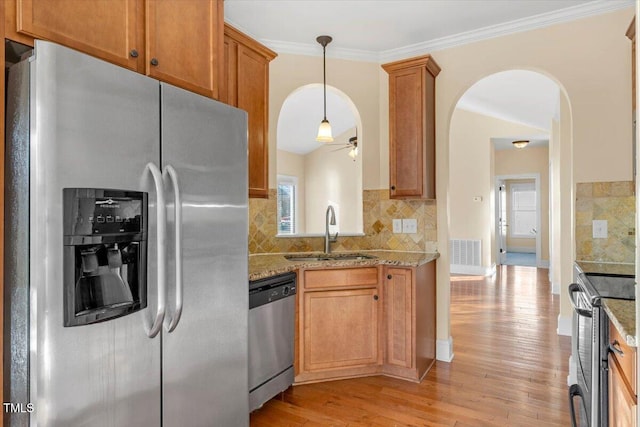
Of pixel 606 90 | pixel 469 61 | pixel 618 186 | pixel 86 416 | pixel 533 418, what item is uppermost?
pixel 469 61

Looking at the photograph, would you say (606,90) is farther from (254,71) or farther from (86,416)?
(86,416)

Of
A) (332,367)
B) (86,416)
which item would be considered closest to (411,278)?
(332,367)

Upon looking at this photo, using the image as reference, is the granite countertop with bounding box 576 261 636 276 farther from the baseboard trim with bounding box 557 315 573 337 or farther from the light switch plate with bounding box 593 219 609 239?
the baseboard trim with bounding box 557 315 573 337

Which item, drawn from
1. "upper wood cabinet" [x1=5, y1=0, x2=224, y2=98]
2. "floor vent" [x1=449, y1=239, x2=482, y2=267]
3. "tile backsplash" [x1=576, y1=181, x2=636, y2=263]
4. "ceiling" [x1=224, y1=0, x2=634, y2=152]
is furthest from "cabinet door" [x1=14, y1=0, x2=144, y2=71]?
"floor vent" [x1=449, y1=239, x2=482, y2=267]

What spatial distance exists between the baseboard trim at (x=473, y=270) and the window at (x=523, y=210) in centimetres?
397

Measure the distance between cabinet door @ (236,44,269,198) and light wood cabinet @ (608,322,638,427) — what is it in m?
1.99

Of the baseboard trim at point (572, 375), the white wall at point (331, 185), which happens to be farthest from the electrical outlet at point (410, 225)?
the white wall at point (331, 185)

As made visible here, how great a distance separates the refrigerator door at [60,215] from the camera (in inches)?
44.4

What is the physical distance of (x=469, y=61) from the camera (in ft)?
10.5

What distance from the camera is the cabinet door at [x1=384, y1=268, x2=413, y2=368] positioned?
2.82 meters

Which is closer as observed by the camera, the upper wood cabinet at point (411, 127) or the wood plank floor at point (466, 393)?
the wood plank floor at point (466, 393)

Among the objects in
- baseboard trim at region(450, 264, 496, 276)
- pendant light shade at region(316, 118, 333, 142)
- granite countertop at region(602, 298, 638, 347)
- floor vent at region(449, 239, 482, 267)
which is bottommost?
baseboard trim at region(450, 264, 496, 276)

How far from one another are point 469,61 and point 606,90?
39.1 inches

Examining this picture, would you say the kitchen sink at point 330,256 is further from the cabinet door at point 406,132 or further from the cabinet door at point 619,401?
the cabinet door at point 619,401
